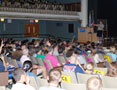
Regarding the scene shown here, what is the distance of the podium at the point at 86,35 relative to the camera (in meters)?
18.9

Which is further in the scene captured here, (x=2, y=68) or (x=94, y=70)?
(x=2, y=68)

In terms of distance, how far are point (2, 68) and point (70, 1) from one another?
17011 mm

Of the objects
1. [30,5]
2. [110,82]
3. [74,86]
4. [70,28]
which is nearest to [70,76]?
[110,82]

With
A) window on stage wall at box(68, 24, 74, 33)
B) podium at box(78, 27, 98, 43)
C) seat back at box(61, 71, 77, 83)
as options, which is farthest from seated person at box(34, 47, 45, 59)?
window on stage wall at box(68, 24, 74, 33)

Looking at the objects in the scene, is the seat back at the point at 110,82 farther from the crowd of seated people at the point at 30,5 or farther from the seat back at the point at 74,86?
the crowd of seated people at the point at 30,5

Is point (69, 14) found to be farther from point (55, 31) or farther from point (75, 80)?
point (75, 80)

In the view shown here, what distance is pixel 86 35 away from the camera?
19.2m

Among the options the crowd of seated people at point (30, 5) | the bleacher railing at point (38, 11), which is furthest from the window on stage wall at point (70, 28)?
→ the crowd of seated people at point (30, 5)

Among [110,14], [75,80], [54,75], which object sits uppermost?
[110,14]

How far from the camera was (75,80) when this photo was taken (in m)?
4.94

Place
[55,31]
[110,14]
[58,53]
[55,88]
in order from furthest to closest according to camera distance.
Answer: [55,31] < [110,14] < [58,53] < [55,88]

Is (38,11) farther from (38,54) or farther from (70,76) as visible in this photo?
(70,76)

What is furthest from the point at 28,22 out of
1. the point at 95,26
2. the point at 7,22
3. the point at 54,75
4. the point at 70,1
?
the point at 54,75

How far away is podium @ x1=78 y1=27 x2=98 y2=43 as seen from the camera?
18.9 metres
